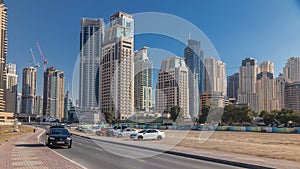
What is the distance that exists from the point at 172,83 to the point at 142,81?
7.69 ft

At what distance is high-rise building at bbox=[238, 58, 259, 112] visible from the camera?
7288 inches

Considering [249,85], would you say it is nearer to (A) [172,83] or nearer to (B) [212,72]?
(B) [212,72]

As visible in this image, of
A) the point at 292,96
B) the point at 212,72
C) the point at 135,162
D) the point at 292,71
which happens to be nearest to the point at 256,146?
the point at 135,162

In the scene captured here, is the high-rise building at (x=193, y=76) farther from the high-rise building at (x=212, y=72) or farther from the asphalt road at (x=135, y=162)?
the asphalt road at (x=135, y=162)

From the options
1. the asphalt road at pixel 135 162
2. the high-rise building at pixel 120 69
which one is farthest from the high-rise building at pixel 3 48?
the asphalt road at pixel 135 162

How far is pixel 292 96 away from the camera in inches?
6737

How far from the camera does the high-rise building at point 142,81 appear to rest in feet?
68.7

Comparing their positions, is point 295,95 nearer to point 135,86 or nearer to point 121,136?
point 121,136

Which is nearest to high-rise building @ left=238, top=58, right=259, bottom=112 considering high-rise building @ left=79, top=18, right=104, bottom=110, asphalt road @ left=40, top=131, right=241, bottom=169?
high-rise building @ left=79, top=18, right=104, bottom=110

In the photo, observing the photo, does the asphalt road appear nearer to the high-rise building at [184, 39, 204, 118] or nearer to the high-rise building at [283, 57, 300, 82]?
the high-rise building at [184, 39, 204, 118]

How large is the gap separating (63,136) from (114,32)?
1005 cm

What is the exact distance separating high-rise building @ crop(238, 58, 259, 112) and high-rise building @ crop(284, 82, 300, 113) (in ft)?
58.6

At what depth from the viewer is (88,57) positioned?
3122 centimetres

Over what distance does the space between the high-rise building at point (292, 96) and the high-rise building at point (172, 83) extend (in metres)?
159
